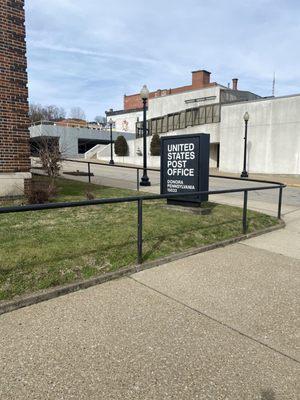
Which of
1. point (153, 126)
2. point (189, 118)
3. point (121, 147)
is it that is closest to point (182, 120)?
point (189, 118)

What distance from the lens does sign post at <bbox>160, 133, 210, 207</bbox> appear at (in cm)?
798

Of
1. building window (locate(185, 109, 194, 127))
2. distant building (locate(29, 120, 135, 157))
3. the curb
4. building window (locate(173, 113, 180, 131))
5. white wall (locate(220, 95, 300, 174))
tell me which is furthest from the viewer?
distant building (locate(29, 120, 135, 157))

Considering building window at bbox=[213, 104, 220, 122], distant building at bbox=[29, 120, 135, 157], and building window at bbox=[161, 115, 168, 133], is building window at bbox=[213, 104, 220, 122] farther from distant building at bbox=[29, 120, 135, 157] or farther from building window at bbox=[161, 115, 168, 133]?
distant building at bbox=[29, 120, 135, 157]

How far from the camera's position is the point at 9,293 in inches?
147

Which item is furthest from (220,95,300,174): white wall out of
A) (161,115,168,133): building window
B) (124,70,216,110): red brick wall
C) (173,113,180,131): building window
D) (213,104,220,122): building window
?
(124,70,216,110): red brick wall

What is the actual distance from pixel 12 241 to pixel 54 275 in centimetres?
154

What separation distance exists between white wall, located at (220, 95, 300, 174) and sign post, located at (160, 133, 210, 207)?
18397 millimetres

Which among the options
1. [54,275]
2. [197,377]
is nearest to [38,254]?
[54,275]

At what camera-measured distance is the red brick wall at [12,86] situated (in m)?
8.24

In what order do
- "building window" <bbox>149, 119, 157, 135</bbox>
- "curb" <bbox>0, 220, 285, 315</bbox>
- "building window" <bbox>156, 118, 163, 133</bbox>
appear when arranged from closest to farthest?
1. "curb" <bbox>0, 220, 285, 315</bbox>
2. "building window" <bbox>156, 118, 163, 133</bbox>
3. "building window" <bbox>149, 119, 157, 135</bbox>

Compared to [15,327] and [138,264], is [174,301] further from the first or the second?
[15,327]

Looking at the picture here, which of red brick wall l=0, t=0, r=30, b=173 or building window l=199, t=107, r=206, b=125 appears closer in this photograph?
red brick wall l=0, t=0, r=30, b=173

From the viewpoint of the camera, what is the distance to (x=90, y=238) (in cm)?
567

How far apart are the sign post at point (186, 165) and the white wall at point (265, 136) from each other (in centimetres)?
1840
